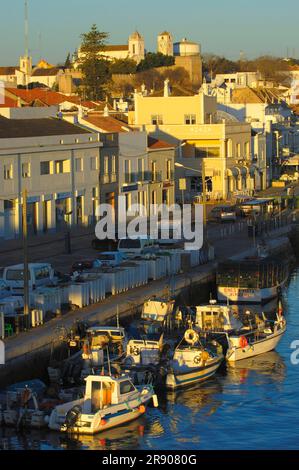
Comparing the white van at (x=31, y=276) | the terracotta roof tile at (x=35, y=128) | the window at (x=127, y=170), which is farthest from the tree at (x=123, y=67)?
the white van at (x=31, y=276)

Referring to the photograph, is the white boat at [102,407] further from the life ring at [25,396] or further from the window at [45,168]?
the window at [45,168]

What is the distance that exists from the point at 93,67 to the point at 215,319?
9076cm

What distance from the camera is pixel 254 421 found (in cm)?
2609

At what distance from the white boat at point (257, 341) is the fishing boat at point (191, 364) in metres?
1.24

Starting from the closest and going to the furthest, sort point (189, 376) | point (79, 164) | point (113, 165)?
1. point (189, 376)
2. point (79, 164)
3. point (113, 165)

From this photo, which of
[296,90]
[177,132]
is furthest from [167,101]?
[296,90]

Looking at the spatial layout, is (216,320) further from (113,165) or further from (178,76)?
(178,76)

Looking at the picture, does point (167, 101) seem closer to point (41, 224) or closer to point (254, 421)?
point (41, 224)

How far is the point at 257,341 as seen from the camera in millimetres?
32625

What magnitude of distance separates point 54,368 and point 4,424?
3.09 m

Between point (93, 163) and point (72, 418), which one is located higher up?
point (93, 163)

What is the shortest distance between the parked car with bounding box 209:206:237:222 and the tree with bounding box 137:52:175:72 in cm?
10842

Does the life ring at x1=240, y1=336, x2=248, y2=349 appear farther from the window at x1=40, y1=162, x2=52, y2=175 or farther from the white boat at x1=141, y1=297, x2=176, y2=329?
the window at x1=40, y1=162, x2=52, y2=175

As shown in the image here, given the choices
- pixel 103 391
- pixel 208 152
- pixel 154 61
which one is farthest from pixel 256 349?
pixel 154 61
